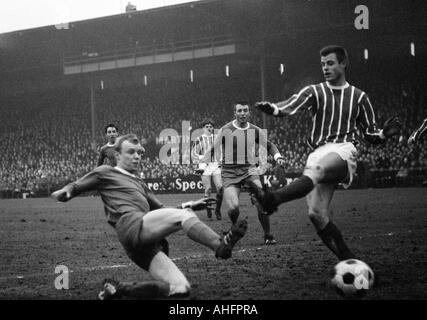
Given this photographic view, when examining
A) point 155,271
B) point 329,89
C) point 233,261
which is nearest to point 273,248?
point 233,261

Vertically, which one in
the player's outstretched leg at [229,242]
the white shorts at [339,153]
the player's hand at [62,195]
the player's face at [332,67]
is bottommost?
the player's outstretched leg at [229,242]

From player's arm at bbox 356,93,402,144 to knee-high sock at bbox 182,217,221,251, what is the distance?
247 cm

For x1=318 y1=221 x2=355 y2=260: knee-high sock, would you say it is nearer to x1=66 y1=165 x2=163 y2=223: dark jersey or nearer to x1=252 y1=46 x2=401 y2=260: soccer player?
x1=252 y1=46 x2=401 y2=260: soccer player

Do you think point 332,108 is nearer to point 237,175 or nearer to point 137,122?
point 237,175

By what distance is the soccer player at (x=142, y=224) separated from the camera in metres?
5.39

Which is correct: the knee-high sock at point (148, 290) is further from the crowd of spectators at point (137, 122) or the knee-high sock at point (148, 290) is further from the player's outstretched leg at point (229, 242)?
the crowd of spectators at point (137, 122)

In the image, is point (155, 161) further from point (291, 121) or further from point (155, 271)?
point (155, 271)

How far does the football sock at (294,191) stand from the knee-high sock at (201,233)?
3.30 feet

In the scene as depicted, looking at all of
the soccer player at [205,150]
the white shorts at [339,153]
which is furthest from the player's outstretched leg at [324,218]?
the soccer player at [205,150]

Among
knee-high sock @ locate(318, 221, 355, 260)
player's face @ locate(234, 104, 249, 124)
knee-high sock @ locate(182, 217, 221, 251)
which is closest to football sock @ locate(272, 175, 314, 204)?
knee-high sock @ locate(318, 221, 355, 260)

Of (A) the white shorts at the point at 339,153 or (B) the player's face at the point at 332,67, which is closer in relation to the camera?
(A) the white shorts at the point at 339,153

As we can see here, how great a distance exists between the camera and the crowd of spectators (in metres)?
33.1

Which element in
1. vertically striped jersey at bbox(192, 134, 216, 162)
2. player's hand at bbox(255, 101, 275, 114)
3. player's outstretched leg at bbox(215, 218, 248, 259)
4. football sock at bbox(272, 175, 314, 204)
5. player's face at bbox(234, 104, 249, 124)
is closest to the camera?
player's outstretched leg at bbox(215, 218, 248, 259)

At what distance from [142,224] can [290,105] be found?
6.79 feet
